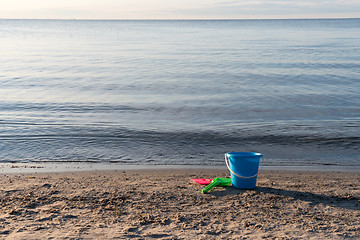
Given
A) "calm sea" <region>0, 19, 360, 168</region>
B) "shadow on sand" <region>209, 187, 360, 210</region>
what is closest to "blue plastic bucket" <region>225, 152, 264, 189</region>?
"shadow on sand" <region>209, 187, 360, 210</region>

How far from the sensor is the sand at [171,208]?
4.80 meters

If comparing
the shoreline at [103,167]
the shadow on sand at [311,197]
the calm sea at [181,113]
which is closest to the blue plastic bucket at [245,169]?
the shadow on sand at [311,197]

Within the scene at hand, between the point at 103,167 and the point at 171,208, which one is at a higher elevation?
the point at 171,208

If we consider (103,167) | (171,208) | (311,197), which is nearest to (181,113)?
(103,167)

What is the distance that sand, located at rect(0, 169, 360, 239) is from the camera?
4.80 metres

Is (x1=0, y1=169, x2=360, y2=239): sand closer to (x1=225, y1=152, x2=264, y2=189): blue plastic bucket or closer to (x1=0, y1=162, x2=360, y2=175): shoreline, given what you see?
(x1=225, y1=152, x2=264, y2=189): blue plastic bucket

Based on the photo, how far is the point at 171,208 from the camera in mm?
5633

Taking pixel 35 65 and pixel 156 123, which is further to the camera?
pixel 35 65

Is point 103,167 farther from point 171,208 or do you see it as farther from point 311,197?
point 311,197

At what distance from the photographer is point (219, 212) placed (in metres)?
5.47

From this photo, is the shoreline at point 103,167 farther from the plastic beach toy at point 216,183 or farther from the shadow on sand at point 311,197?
the shadow on sand at point 311,197

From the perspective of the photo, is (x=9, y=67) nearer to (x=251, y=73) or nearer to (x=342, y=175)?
(x=251, y=73)

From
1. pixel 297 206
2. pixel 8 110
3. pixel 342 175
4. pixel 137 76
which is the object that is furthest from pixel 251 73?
pixel 297 206

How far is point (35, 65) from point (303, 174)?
85.9 feet
